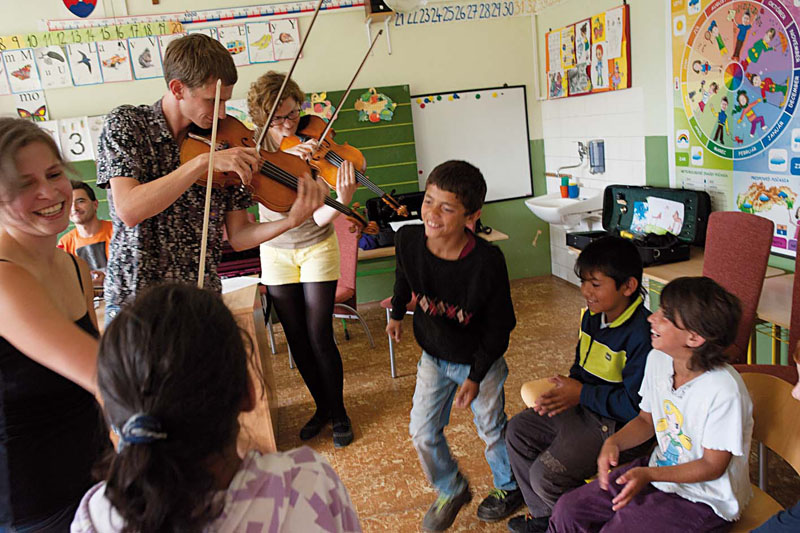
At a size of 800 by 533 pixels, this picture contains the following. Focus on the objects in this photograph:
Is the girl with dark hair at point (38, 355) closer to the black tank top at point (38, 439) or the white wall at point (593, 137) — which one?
the black tank top at point (38, 439)

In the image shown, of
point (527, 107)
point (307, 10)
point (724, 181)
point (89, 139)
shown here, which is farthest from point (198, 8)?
point (724, 181)

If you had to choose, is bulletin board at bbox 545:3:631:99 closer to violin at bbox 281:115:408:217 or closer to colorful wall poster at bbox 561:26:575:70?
colorful wall poster at bbox 561:26:575:70

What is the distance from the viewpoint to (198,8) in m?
4.68

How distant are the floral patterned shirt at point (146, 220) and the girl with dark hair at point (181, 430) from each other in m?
0.85

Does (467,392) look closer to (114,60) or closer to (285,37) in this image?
(285,37)

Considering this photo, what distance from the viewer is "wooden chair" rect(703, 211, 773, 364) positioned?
220 centimetres

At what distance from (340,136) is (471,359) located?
3.28 meters

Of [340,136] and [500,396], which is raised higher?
[340,136]

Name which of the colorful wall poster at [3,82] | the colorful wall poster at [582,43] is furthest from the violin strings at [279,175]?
the colorful wall poster at [3,82]

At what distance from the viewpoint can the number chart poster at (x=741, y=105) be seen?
2676 millimetres

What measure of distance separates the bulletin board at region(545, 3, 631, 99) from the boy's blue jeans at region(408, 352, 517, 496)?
2.65 m

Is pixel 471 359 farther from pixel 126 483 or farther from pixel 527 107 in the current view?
pixel 527 107

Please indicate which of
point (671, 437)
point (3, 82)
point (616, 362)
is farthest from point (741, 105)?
point (3, 82)

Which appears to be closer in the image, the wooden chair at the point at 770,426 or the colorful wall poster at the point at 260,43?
the wooden chair at the point at 770,426
